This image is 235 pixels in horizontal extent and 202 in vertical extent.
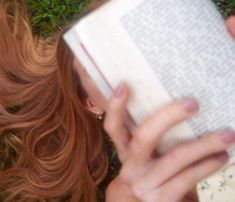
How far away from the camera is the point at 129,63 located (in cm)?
75

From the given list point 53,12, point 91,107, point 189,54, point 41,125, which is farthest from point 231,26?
point 53,12

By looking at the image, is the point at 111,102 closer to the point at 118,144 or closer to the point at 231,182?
the point at 118,144

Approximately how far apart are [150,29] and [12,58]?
645 millimetres

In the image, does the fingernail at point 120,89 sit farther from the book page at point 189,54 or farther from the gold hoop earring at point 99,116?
the gold hoop earring at point 99,116

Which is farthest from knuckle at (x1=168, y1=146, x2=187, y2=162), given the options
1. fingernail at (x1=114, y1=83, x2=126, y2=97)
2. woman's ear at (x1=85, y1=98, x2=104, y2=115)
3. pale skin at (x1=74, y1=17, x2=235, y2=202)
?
woman's ear at (x1=85, y1=98, x2=104, y2=115)

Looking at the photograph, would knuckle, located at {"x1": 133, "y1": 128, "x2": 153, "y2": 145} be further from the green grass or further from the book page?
the green grass

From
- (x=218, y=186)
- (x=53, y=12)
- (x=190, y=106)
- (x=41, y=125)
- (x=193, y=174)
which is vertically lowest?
(x=218, y=186)

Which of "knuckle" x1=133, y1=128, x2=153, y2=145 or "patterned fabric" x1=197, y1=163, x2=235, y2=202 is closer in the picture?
"knuckle" x1=133, y1=128, x2=153, y2=145

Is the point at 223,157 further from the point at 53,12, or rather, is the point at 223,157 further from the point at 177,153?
the point at 53,12

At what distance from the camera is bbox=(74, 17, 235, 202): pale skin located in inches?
29.8

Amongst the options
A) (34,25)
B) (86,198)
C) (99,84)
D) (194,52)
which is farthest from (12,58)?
(194,52)

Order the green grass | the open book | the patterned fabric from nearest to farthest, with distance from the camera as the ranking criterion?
the open book < the patterned fabric < the green grass

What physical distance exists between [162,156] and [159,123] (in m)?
0.09

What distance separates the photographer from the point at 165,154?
816 mm
